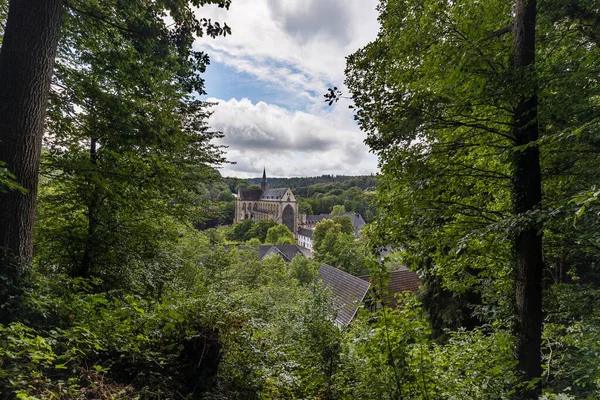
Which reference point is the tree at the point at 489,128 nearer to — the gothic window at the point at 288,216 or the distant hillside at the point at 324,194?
the distant hillside at the point at 324,194

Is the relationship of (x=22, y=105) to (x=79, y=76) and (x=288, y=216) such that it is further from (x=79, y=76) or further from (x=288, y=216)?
(x=288, y=216)

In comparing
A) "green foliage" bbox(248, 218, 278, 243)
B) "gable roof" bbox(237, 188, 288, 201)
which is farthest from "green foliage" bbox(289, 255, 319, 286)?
"gable roof" bbox(237, 188, 288, 201)

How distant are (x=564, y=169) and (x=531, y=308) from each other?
2.20 metres

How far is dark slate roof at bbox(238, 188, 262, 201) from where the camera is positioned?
84.9 metres

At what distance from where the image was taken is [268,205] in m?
79.0

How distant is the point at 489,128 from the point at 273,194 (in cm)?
7595

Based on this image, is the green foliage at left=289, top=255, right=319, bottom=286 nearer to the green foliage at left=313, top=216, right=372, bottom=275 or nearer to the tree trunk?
the green foliage at left=313, top=216, right=372, bottom=275

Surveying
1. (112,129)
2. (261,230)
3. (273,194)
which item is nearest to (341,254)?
(261,230)

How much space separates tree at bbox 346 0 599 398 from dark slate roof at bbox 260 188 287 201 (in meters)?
70.0

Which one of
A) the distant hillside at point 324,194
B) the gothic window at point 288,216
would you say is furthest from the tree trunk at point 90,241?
the gothic window at point 288,216

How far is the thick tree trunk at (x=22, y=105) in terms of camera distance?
11.1 feet

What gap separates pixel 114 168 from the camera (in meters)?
4.85

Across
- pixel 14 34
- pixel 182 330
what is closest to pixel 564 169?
pixel 182 330

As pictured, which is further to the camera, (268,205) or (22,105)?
(268,205)
